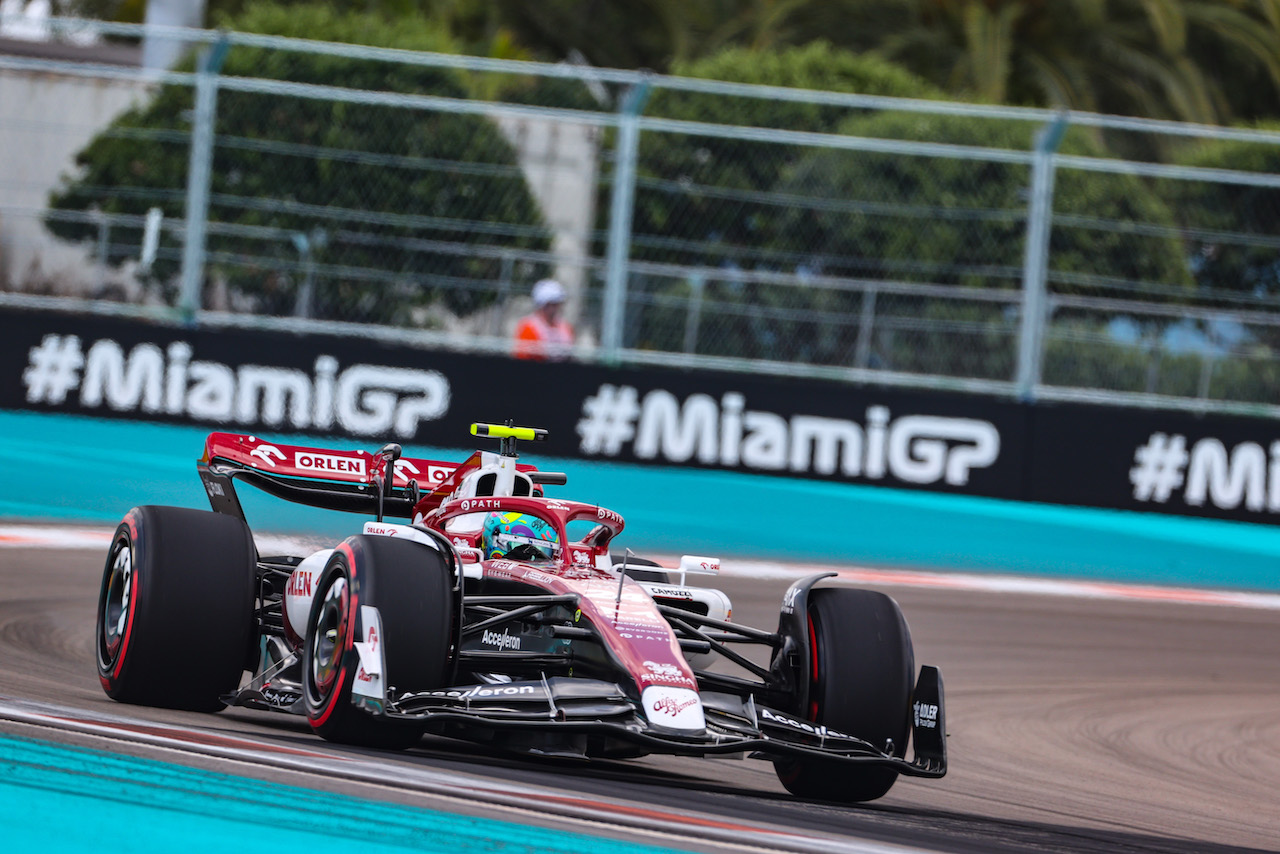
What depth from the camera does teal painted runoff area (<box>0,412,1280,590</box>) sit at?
527 inches

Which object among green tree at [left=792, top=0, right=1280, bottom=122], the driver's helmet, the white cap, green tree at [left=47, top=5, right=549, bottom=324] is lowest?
the driver's helmet

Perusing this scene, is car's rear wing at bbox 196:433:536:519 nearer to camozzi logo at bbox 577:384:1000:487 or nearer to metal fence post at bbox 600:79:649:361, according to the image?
metal fence post at bbox 600:79:649:361

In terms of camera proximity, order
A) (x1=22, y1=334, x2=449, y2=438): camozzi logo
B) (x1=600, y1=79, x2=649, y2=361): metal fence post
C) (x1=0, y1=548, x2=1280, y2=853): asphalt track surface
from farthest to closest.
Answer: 1. (x1=600, y1=79, x2=649, y2=361): metal fence post
2. (x1=22, y1=334, x2=449, y2=438): camozzi logo
3. (x1=0, y1=548, x2=1280, y2=853): asphalt track surface

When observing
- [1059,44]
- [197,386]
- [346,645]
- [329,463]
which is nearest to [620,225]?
[197,386]

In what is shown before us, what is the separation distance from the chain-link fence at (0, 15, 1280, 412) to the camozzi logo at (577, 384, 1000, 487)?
0.37 meters

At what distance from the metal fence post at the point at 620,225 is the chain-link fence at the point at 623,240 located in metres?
0.02

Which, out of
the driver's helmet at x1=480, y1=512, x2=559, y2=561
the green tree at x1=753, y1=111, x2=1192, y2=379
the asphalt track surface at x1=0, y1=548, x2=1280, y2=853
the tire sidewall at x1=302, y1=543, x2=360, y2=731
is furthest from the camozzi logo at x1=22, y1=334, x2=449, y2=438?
the tire sidewall at x1=302, y1=543, x2=360, y2=731

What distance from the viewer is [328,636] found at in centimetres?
604

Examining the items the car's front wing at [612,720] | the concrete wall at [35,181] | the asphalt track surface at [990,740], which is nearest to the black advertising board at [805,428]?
the asphalt track surface at [990,740]

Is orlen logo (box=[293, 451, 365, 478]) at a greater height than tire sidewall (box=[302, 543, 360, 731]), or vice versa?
orlen logo (box=[293, 451, 365, 478])

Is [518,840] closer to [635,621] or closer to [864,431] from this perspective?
[635,621]

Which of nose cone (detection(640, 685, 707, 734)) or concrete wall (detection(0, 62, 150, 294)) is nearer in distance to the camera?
nose cone (detection(640, 685, 707, 734))

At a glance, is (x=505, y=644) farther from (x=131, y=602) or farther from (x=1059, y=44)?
(x=1059, y=44)

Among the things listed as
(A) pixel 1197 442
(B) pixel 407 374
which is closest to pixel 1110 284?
(A) pixel 1197 442
